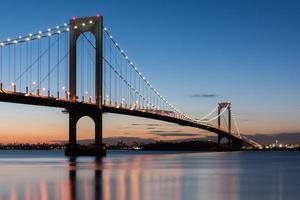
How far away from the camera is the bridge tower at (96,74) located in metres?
58.8

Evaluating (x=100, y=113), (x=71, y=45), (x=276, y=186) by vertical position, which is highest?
(x=71, y=45)

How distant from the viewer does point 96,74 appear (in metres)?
61.0

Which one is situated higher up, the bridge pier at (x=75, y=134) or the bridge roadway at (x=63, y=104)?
the bridge roadway at (x=63, y=104)

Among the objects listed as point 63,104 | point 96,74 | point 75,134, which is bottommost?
point 75,134

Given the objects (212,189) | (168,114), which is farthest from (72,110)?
(212,189)

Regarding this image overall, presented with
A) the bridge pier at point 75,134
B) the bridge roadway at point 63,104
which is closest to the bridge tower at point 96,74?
the bridge pier at point 75,134

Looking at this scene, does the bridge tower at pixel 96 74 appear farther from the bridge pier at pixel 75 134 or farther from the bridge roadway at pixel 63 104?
Result: the bridge roadway at pixel 63 104

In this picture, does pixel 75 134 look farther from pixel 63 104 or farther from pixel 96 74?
pixel 96 74

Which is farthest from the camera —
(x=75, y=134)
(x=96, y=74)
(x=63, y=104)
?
(x=96, y=74)

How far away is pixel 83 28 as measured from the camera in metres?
64.6

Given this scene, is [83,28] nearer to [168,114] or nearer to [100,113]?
[100,113]

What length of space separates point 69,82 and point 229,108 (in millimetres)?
77240

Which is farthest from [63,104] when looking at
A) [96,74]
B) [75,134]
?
[96,74]

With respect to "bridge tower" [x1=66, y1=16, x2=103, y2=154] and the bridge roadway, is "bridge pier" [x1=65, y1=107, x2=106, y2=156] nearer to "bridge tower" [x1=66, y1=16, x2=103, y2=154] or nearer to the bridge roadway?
"bridge tower" [x1=66, y1=16, x2=103, y2=154]
